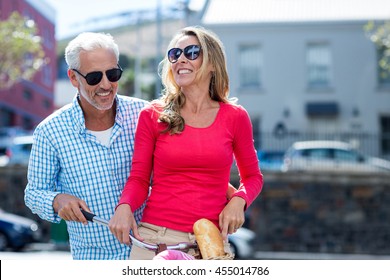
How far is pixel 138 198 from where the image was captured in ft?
7.38

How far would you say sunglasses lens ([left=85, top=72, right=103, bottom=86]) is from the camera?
240 cm

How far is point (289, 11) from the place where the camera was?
17.8 metres

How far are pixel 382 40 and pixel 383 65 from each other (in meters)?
1.13

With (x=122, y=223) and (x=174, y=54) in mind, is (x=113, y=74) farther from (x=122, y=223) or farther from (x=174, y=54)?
(x=122, y=223)

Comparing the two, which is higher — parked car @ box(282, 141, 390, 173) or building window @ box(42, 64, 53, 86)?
building window @ box(42, 64, 53, 86)

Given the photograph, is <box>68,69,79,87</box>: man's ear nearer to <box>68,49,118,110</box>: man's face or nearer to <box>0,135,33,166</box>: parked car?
<box>68,49,118,110</box>: man's face

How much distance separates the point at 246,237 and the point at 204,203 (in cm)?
943

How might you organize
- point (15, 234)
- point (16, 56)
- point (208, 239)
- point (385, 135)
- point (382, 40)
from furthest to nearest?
point (382, 40) < point (16, 56) < point (385, 135) < point (15, 234) < point (208, 239)

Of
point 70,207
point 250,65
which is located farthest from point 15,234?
point 70,207

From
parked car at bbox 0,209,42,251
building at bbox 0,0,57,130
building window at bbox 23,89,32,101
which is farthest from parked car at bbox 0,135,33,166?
building window at bbox 23,89,32,101

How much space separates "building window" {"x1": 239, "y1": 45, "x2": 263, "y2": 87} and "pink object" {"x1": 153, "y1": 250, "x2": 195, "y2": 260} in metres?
16.9

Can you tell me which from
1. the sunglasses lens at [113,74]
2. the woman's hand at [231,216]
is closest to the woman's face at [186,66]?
the sunglasses lens at [113,74]

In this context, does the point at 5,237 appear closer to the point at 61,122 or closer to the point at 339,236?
the point at 339,236

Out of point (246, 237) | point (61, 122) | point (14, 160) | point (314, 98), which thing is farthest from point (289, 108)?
point (61, 122)
